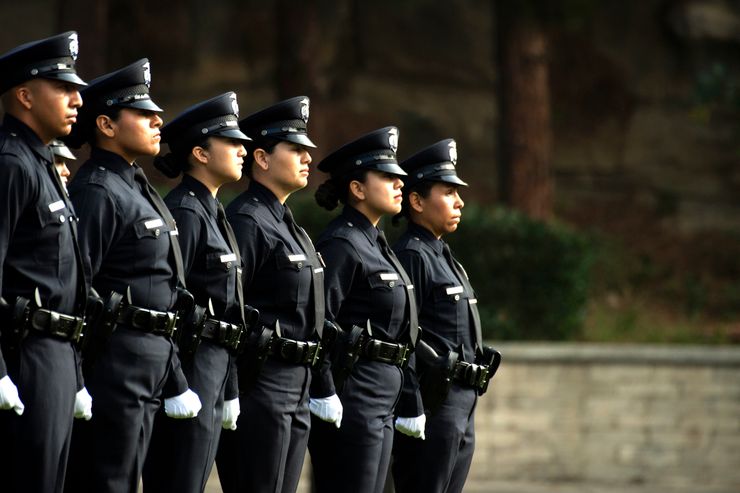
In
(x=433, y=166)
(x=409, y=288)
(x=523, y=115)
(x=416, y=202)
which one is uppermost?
(x=433, y=166)

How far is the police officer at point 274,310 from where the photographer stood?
7277 mm

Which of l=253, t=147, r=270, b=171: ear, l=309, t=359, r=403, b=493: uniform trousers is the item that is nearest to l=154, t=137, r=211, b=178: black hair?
l=253, t=147, r=270, b=171: ear

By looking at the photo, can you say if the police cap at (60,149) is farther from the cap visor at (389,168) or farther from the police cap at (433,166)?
the police cap at (433,166)

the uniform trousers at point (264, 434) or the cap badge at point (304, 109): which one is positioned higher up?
the cap badge at point (304, 109)

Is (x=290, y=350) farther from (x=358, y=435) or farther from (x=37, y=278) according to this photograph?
(x=37, y=278)

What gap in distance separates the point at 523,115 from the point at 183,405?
1237 centimetres

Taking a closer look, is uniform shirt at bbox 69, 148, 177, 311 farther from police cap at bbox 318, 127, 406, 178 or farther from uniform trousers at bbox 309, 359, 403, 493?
police cap at bbox 318, 127, 406, 178

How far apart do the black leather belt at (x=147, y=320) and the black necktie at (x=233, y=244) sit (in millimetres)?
576

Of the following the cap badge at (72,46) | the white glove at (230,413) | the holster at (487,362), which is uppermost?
the cap badge at (72,46)

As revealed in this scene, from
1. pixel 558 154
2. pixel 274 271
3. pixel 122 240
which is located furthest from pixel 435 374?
pixel 558 154

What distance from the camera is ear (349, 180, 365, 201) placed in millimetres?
8188

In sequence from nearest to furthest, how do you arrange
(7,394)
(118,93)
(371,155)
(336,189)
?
1. (7,394)
2. (118,93)
3. (371,155)
4. (336,189)

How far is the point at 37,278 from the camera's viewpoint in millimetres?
5961

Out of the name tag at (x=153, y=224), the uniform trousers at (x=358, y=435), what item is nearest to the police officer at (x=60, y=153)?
the name tag at (x=153, y=224)
